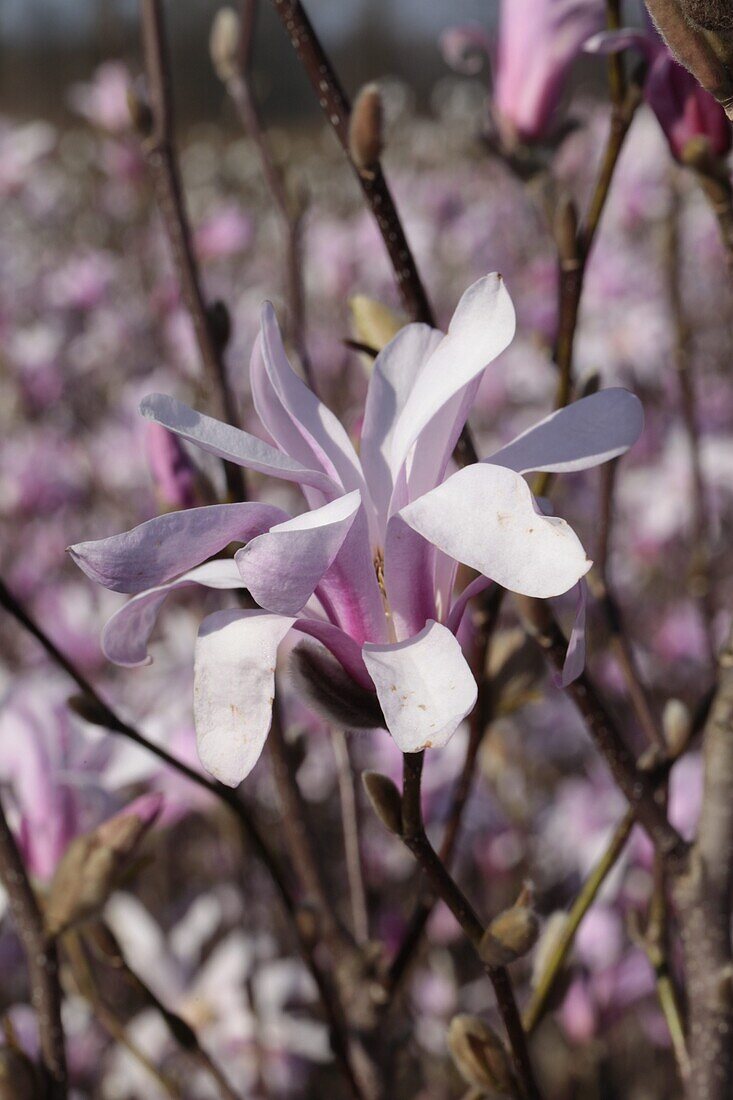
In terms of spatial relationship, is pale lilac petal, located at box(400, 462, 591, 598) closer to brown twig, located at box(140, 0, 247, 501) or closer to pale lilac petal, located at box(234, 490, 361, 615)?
pale lilac petal, located at box(234, 490, 361, 615)

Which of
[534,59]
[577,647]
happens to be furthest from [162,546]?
[534,59]

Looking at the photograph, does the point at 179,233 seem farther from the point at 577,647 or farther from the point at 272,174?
the point at 577,647

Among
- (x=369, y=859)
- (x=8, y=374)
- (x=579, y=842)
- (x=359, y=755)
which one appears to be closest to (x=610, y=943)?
(x=579, y=842)

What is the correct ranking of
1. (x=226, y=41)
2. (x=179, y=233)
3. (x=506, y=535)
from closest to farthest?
(x=506, y=535) < (x=179, y=233) < (x=226, y=41)

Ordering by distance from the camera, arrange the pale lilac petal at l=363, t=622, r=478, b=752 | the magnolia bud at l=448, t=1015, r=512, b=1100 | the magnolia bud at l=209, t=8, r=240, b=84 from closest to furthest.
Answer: the pale lilac petal at l=363, t=622, r=478, b=752
the magnolia bud at l=448, t=1015, r=512, b=1100
the magnolia bud at l=209, t=8, r=240, b=84

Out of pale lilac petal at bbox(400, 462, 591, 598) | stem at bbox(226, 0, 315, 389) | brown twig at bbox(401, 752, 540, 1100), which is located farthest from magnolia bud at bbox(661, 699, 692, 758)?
stem at bbox(226, 0, 315, 389)
